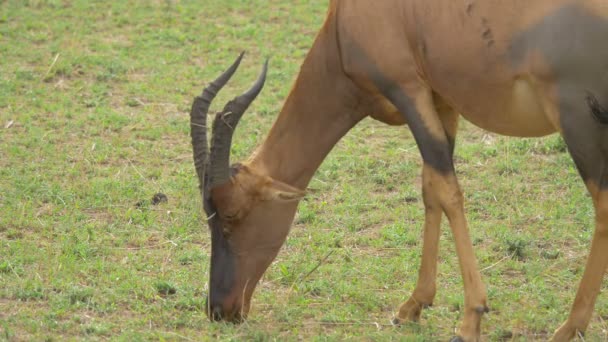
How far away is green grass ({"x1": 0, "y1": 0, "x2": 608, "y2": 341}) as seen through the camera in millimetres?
8422

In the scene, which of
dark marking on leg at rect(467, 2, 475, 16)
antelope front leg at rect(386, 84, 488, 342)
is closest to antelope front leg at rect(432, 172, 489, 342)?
antelope front leg at rect(386, 84, 488, 342)

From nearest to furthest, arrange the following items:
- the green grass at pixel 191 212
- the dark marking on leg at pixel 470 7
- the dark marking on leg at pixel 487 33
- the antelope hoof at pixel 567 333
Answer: the dark marking on leg at pixel 487 33 < the dark marking on leg at pixel 470 7 < the antelope hoof at pixel 567 333 < the green grass at pixel 191 212

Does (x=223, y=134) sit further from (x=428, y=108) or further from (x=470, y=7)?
(x=470, y=7)

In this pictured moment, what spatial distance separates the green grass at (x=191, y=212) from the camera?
8.42 m

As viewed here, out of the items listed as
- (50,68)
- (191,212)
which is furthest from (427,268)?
(50,68)

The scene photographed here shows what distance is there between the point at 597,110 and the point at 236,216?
263 cm

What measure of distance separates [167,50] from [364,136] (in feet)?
11.6

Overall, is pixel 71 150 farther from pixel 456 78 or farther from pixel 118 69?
pixel 456 78

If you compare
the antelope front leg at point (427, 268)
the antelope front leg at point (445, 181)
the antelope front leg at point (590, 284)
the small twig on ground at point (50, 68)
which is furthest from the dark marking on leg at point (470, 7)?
the small twig on ground at point (50, 68)

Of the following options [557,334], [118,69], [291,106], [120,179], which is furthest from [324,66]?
[118,69]

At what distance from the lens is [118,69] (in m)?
14.0

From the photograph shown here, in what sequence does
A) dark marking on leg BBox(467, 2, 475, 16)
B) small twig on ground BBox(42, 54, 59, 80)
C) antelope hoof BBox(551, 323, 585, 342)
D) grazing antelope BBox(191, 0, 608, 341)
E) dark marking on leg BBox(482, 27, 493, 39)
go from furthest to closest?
small twig on ground BBox(42, 54, 59, 80) → antelope hoof BBox(551, 323, 585, 342) → dark marking on leg BBox(467, 2, 475, 16) → dark marking on leg BBox(482, 27, 493, 39) → grazing antelope BBox(191, 0, 608, 341)

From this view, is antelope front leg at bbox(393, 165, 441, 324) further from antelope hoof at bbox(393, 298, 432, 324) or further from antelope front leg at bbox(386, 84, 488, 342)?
antelope front leg at bbox(386, 84, 488, 342)

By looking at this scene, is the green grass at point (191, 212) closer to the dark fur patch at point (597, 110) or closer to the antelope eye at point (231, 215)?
the antelope eye at point (231, 215)
